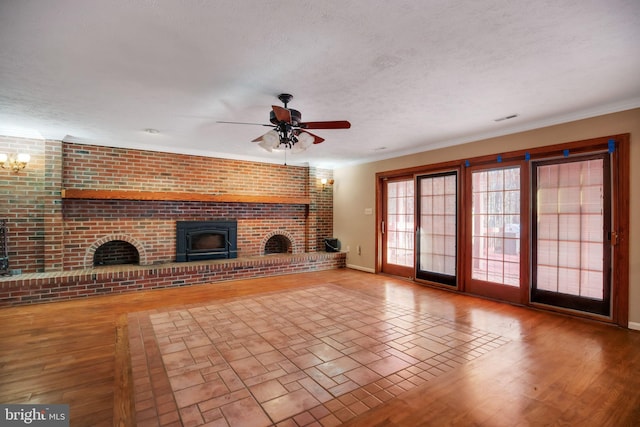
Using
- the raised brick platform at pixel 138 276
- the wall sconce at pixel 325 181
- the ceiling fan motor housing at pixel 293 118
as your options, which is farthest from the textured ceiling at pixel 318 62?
the wall sconce at pixel 325 181

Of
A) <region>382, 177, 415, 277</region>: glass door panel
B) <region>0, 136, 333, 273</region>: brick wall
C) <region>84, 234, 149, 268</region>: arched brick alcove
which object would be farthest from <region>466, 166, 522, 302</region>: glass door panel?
<region>84, 234, 149, 268</region>: arched brick alcove

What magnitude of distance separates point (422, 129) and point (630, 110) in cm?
218

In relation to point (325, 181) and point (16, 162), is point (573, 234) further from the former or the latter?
point (16, 162)

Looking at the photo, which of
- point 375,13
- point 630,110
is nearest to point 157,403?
point 375,13

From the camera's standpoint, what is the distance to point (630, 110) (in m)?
3.34

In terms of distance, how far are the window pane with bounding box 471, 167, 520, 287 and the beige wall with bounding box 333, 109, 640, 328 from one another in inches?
16.8

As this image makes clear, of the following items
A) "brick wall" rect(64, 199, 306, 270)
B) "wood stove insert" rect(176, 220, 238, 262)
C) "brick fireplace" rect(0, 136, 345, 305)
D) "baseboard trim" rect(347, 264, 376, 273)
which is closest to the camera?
"brick fireplace" rect(0, 136, 345, 305)

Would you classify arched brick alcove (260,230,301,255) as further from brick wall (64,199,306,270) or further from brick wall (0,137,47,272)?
brick wall (0,137,47,272)

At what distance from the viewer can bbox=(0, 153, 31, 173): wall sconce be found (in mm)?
4352

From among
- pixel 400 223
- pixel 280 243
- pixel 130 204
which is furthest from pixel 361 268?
pixel 130 204

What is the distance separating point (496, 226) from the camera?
4.54 metres

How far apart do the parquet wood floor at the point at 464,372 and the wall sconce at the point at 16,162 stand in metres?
2.00

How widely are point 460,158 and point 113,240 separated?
6023 mm

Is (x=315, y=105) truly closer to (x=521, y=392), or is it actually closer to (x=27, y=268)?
(x=521, y=392)
